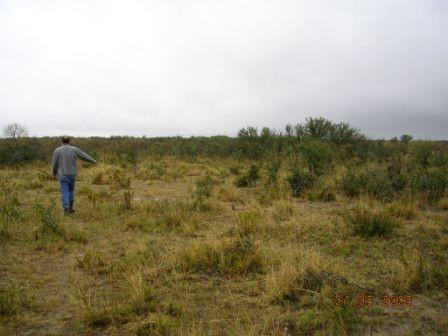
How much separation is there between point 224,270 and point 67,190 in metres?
5.24

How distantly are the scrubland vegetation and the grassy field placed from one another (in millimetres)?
19

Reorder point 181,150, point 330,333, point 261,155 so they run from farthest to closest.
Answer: point 181,150 → point 261,155 → point 330,333

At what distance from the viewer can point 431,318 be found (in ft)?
11.9

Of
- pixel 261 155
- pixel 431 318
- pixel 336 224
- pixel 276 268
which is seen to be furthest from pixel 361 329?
pixel 261 155

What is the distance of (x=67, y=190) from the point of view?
847cm

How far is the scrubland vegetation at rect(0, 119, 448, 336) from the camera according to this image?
3.62 meters

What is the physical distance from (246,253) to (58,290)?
2.48m

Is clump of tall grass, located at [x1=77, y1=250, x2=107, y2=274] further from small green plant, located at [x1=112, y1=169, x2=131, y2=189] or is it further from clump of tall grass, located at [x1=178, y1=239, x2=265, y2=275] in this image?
small green plant, located at [x1=112, y1=169, x2=131, y2=189]

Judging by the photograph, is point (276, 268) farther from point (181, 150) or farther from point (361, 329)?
point (181, 150)

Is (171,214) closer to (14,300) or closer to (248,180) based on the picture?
(14,300)

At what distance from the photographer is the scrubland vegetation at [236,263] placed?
11.9 ft
